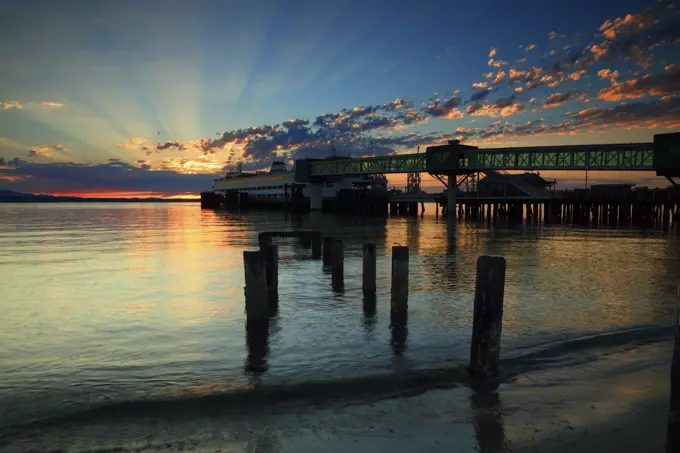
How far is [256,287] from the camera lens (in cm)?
1138

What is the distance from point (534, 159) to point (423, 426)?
262 feet

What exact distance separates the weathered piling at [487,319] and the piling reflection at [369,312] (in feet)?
9.73

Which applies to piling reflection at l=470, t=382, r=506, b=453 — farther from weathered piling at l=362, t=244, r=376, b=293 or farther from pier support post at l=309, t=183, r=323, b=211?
pier support post at l=309, t=183, r=323, b=211

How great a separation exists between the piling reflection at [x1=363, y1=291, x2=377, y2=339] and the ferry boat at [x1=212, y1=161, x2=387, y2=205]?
103m

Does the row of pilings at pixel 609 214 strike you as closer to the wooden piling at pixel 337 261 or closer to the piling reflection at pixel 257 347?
the wooden piling at pixel 337 261

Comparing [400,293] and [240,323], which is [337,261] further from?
[240,323]

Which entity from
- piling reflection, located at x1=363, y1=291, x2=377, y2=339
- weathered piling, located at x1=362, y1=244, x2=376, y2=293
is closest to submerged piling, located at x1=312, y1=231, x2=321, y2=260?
weathered piling, located at x1=362, y1=244, x2=376, y2=293

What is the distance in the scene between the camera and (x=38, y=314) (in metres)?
13.7

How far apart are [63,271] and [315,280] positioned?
1205 centimetres

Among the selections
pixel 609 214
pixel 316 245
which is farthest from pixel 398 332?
pixel 609 214

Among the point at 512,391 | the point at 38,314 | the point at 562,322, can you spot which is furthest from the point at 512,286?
the point at 38,314

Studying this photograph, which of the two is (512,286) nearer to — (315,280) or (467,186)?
(315,280)

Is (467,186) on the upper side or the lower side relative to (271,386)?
upper

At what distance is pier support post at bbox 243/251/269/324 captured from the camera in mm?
11188
